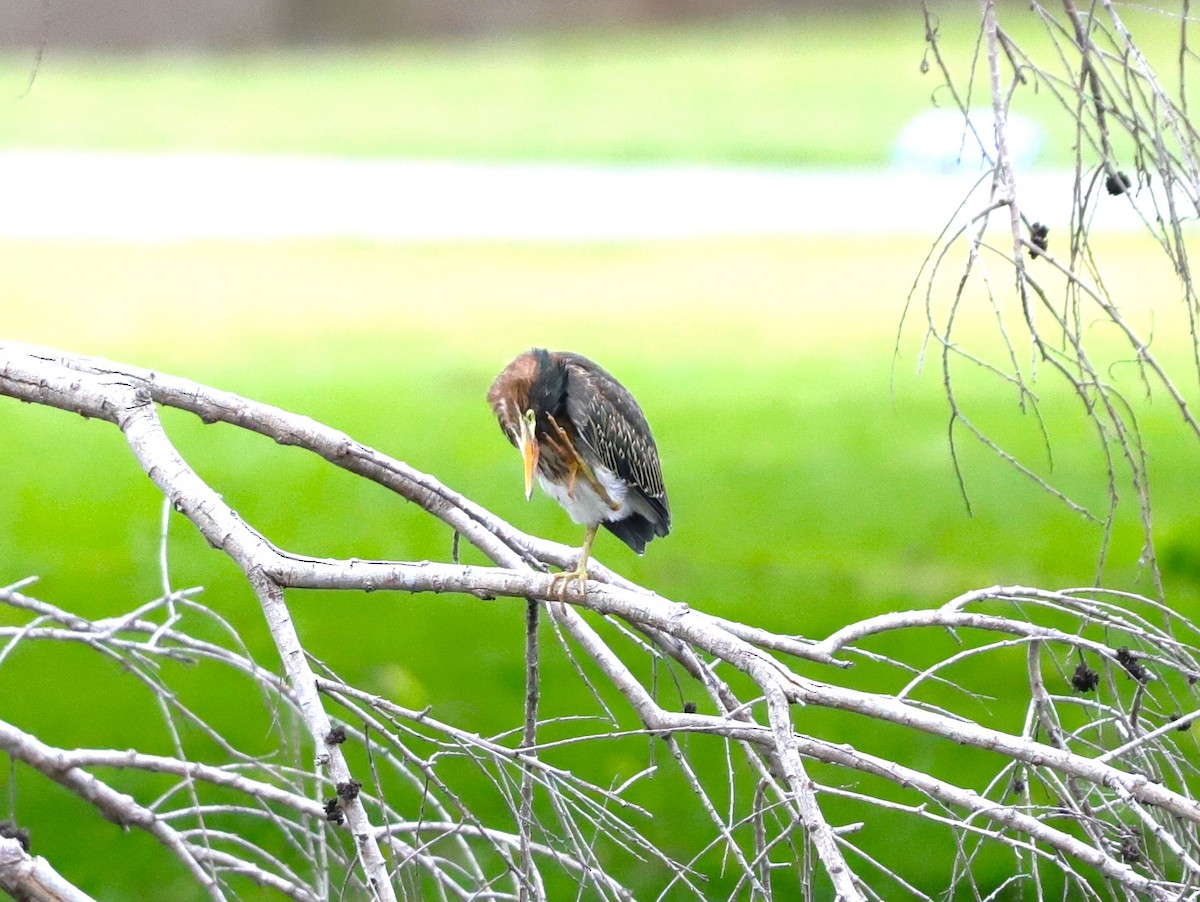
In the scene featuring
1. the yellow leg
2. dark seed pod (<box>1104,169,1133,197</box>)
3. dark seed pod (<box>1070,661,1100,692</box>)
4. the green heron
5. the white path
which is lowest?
dark seed pod (<box>1070,661,1100,692</box>)

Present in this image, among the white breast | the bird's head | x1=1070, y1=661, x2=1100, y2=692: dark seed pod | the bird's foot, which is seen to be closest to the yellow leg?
the bird's foot

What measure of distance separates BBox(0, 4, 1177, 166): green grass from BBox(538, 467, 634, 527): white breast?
22.7 m

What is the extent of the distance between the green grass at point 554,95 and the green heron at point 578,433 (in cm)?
2273

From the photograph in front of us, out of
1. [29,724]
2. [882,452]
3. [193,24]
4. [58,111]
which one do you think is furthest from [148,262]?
[193,24]

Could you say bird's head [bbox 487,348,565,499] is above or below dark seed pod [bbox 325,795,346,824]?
above

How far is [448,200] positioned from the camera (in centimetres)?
2212

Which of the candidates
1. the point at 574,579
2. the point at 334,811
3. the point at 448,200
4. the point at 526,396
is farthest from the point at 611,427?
the point at 448,200

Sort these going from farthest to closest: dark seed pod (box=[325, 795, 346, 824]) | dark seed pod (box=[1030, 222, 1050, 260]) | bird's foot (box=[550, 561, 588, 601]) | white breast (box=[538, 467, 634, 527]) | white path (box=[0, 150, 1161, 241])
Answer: white path (box=[0, 150, 1161, 241])
white breast (box=[538, 467, 634, 527])
bird's foot (box=[550, 561, 588, 601])
dark seed pod (box=[1030, 222, 1050, 260])
dark seed pod (box=[325, 795, 346, 824])

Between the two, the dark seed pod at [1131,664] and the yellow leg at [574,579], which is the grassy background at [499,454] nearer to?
the dark seed pod at [1131,664]

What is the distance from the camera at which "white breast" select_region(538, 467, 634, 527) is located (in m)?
3.42

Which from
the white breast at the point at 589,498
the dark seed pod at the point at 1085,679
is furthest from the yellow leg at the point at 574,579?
the dark seed pod at the point at 1085,679

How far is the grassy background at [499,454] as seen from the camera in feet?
19.1

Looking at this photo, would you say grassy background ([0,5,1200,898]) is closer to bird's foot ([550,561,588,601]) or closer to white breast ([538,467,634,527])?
white breast ([538,467,634,527])

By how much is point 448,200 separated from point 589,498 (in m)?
19.2
